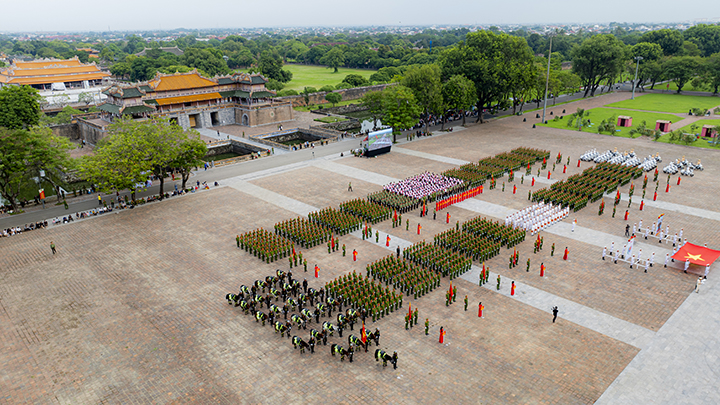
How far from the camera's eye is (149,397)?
1712 centimetres

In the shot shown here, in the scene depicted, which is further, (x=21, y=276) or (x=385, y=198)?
(x=385, y=198)

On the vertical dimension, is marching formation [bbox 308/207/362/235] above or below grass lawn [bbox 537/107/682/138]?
below

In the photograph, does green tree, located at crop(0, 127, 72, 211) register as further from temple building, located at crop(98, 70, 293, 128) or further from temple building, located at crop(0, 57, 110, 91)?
temple building, located at crop(0, 57, 110, 91)

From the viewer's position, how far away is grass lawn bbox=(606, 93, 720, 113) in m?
74.8

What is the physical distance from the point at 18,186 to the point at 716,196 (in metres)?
58.0

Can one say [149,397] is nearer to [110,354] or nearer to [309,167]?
[110,354]

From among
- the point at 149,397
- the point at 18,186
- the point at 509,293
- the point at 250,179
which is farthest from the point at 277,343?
the point at 18,186

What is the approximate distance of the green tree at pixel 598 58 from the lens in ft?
269

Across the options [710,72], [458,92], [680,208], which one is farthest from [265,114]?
[710,72]

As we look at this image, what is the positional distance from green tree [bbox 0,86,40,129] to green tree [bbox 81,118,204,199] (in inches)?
874


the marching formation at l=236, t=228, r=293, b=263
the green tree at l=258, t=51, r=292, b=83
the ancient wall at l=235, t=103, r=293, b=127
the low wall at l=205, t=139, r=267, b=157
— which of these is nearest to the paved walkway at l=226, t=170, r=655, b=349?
the marching formation at l=236, t=228, r=293, b=263

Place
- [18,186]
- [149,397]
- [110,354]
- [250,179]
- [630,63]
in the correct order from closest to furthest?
[149,397] → [110,354] → [18,186] → [250,179] → [630,63]

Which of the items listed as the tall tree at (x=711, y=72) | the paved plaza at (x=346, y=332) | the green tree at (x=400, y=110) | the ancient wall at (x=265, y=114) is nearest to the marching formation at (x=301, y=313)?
the paved plaza at (x=346, y=332)

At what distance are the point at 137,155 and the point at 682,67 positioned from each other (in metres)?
97.5
